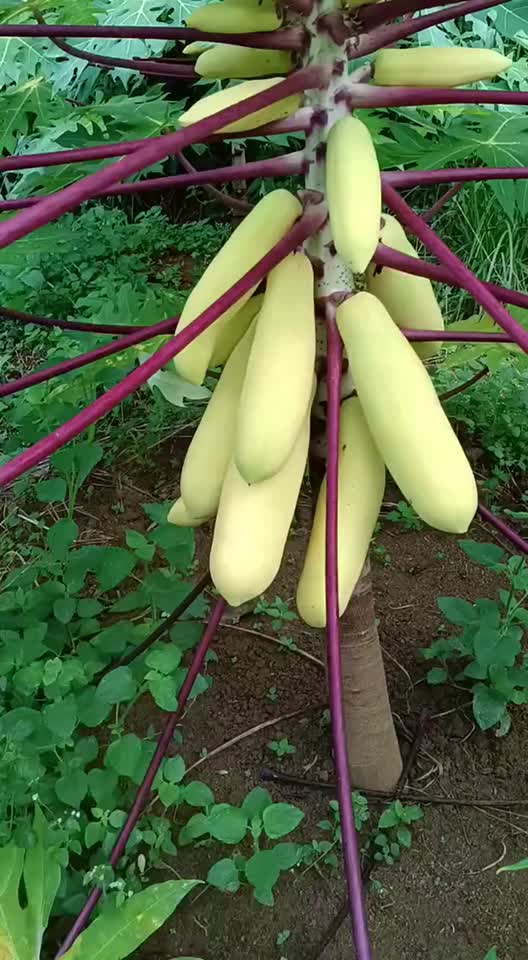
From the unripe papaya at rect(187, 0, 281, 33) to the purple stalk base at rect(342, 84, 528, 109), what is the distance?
0.08m

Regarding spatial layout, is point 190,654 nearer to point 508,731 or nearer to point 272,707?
point 272,707

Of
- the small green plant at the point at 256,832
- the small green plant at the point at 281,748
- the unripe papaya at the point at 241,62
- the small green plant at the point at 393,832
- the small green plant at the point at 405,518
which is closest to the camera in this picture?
the unripe papaya at the point at 241,62

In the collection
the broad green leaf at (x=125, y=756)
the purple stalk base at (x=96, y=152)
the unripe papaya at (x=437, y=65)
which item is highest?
the unripe papaya at (x=437, y=65)

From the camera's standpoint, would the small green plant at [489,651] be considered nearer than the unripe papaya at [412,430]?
No

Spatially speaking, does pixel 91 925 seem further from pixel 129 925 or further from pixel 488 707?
pixel 488 707

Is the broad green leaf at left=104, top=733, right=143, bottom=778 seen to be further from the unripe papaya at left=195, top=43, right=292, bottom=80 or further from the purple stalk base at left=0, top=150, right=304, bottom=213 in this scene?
the unripe papaya at left=195, top=43, right=292, bottom=80

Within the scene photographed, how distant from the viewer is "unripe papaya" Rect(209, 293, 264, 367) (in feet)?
2.24

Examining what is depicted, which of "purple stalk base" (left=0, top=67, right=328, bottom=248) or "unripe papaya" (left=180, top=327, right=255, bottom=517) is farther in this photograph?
"unripe papaya" (left=180, top=327, right=255, bottom=517)

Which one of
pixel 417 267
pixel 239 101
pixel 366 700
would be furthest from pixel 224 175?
pixel 366 700

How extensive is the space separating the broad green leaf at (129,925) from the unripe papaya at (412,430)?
1.27 feet

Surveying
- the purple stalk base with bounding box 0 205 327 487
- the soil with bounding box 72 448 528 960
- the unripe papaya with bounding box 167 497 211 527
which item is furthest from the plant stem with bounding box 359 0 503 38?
the soil with bounding box 72 448 528 960

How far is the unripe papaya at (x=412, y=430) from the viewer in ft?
1.74

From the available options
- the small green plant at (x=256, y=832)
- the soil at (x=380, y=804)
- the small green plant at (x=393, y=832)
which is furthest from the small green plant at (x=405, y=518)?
the small green plant at (x=256, y=832)

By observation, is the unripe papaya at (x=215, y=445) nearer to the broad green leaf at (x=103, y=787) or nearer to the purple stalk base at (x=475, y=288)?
the purple stalk base at (x=475, y=288)
